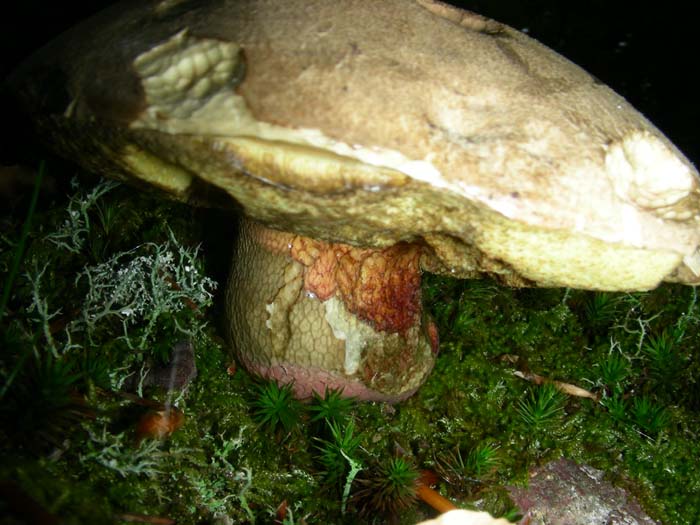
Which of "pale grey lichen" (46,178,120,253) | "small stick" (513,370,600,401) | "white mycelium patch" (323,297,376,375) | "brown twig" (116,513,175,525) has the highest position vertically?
"pale grey lichen" (46,178,120,253)

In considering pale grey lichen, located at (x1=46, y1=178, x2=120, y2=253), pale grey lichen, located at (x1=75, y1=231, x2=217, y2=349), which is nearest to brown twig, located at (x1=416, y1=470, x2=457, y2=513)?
pale grey lichen, located at (x1=75, y1=231, x2=217, y2=349)

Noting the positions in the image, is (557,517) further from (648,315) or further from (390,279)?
(648,315)

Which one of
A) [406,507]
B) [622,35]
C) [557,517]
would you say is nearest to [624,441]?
[557,517]

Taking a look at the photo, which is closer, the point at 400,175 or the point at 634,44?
the point at 400,175

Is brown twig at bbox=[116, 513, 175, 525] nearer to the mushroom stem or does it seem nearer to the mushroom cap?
the mushroom stem

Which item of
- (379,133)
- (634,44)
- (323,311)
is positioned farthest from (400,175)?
(634,44)

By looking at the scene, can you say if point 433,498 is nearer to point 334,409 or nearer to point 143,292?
point 334,409
